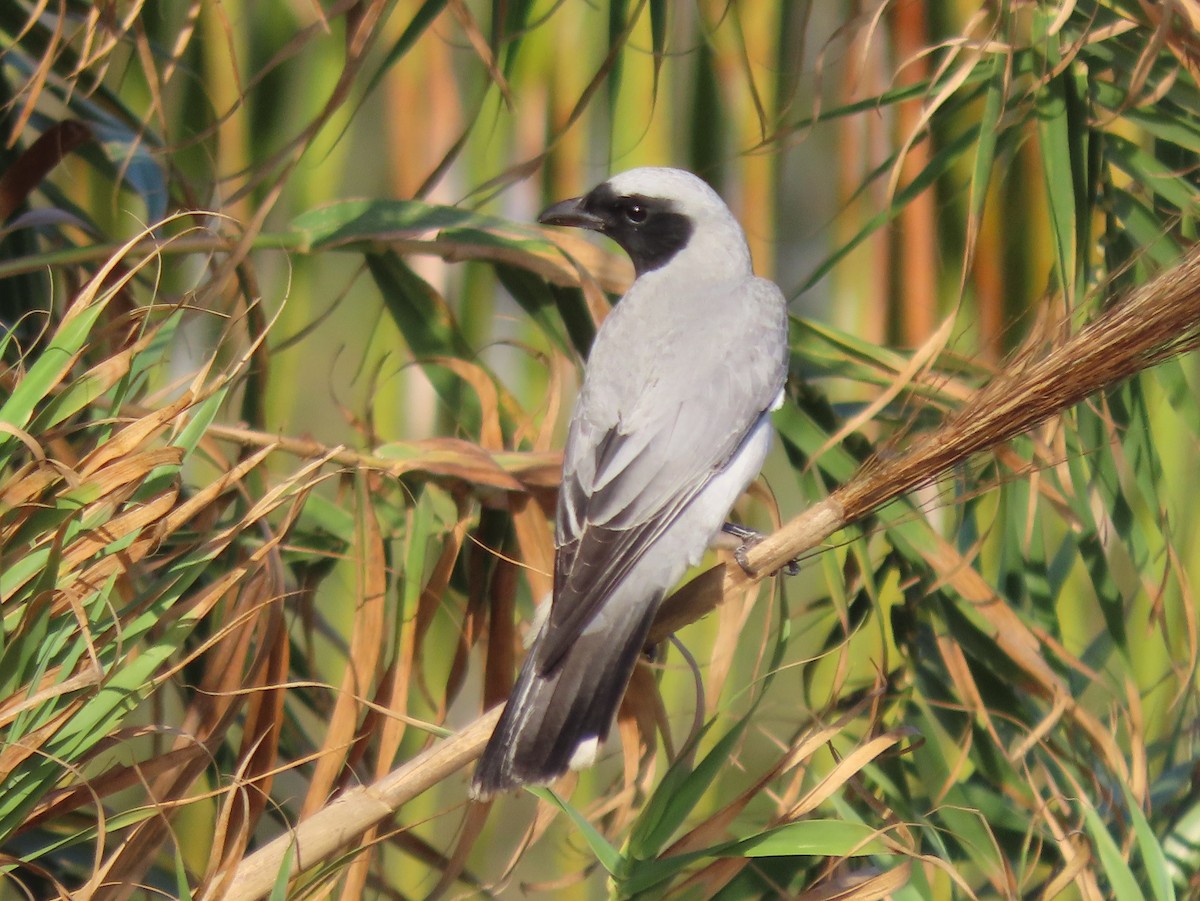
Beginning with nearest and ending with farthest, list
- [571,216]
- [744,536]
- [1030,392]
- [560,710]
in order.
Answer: [1030,392] → [560,710] → [744,536] → [571,216]

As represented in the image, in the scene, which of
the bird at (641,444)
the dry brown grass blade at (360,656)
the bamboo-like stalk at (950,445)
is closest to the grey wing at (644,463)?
the bird at (641,444)

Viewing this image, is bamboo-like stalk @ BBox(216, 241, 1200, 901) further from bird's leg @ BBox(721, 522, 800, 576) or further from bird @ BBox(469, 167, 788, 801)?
bird's leg @ BBox(721, 522, 800, 576)

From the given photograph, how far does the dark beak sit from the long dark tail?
36.8 inches

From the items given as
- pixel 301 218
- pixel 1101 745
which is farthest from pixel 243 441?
pixel 1101 745

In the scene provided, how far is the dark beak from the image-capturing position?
2508 mm

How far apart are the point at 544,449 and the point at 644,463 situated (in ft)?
0.52

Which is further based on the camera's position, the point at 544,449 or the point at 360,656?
the point at 544,449

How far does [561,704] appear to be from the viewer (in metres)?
1.73

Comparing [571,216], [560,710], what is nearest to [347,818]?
[560,710]

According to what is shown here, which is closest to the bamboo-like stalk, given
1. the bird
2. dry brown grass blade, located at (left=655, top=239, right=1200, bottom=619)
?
dry brown grass blade, located at (left=655, top=239, right=1200, bottom=619)

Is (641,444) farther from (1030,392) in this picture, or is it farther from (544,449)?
(1030,392)

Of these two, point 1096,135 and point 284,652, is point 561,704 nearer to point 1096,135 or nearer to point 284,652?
point 284,652

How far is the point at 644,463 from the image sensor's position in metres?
2.08

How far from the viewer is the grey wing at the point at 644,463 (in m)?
1.84
